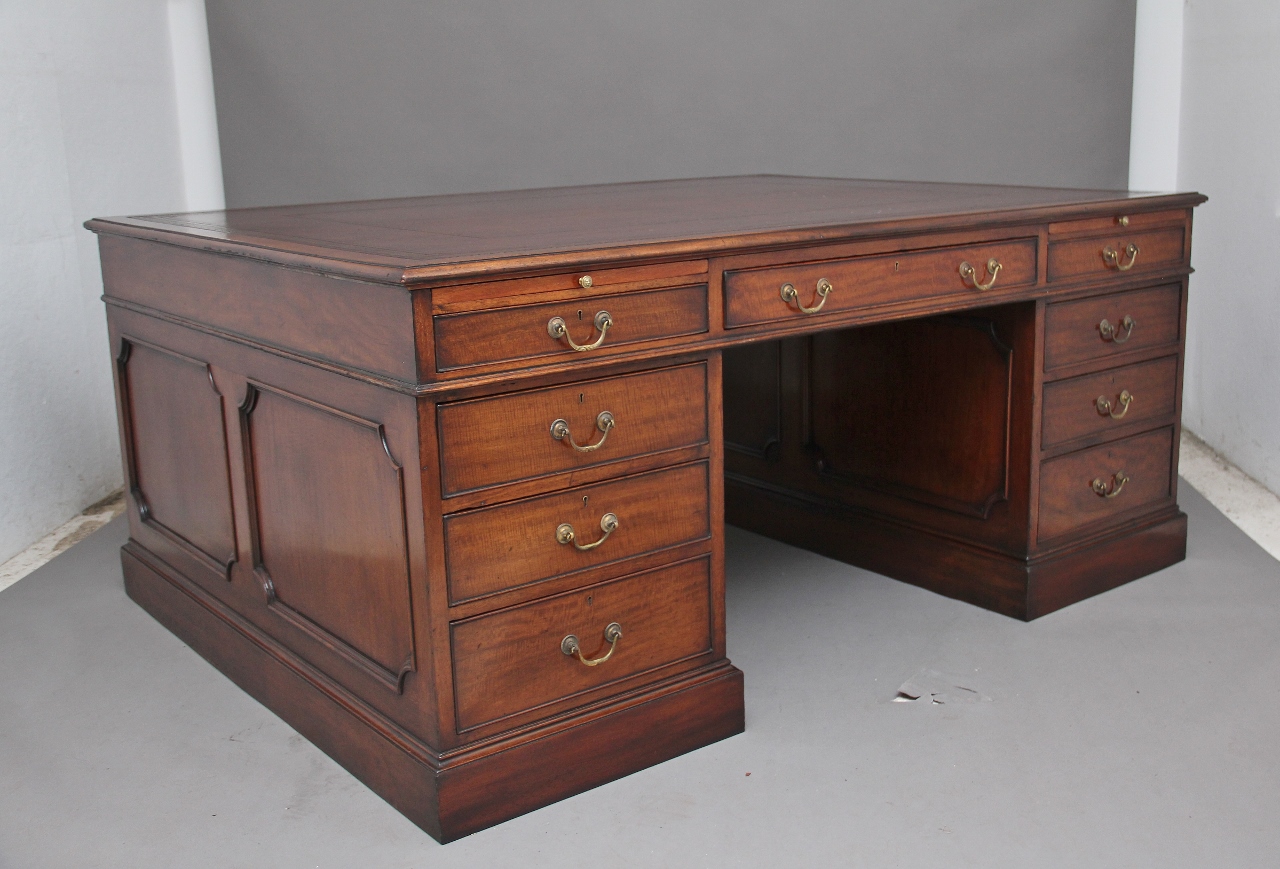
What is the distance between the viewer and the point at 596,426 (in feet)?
6.59

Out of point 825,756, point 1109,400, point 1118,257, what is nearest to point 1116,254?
point 1118,257

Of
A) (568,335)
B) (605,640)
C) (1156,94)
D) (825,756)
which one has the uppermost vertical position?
(1156,94)

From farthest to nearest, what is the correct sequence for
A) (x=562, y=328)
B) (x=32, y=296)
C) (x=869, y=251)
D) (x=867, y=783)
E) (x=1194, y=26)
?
1. (x=1194, y=26)
2. (x=32, y=296)
3. (x=869, y=251)
4. (x=867, y=783)
5. (x=562, y=328)

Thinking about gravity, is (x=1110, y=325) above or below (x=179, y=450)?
above

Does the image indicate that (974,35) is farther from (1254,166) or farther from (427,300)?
(427,300)

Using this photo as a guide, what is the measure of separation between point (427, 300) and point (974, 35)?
2.96 metres

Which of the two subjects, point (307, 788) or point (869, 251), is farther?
point (869, 251)

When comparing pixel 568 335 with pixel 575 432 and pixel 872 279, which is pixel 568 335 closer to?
pixel 575 432

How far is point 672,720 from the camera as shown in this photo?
2.16m

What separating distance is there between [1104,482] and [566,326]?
1515 millimetres

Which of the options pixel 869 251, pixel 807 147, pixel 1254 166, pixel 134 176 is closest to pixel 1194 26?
pixel 1254 166

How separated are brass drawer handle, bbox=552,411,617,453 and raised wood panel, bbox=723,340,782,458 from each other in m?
1.24

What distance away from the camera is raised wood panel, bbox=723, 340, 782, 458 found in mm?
3217

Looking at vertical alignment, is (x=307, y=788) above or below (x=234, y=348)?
below
